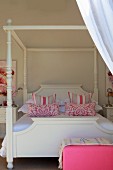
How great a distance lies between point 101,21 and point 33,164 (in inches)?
103

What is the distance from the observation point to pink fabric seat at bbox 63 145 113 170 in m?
3.00

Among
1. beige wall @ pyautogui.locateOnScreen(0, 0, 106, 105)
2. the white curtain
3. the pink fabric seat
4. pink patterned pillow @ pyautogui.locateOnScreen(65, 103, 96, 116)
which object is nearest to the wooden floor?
pink patterned pillow @ pyautogui.locateOnScreen(65, 103, 96, 116)

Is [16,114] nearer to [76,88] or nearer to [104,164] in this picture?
[76,88]

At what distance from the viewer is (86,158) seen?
3.01 meters

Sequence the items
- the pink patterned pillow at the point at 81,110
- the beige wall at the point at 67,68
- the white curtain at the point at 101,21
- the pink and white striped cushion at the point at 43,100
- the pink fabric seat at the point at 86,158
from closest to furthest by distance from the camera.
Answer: the white curtain at the point at 101,21 → the pink fabric seat at the point at 86,158 → the pink patterned pillow at the point at 81,110 → the pink and white striped cushion at the point at 43,100 → the beige wall at the point at 67,68

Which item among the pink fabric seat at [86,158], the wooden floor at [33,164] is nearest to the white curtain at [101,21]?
the pink fabric seat at [86,158]

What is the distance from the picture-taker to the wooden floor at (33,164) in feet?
12.6

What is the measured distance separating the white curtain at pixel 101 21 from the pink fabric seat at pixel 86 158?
125cm

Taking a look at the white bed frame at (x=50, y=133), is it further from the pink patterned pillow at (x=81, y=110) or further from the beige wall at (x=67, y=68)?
the beige wall at (x=67, y=68)

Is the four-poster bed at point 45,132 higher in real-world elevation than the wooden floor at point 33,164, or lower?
higher

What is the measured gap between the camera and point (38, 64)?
19.6 ft

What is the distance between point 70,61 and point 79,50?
306 millimetres

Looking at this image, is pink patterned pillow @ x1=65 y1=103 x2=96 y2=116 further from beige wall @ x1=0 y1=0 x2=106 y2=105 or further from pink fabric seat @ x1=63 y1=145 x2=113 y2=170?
pink fabric seat @ x1=63 y1=145 x2=113 y2=170

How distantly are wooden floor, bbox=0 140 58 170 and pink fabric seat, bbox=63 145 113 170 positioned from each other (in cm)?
90
